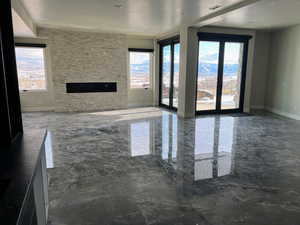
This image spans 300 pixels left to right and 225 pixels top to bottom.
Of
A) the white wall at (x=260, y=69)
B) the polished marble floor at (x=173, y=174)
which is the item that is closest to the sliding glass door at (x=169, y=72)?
the polished marble floor at (x=173, y=174)

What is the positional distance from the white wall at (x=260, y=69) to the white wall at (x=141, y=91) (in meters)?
3.97

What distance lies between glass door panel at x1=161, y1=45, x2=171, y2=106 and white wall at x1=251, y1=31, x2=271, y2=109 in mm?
3165

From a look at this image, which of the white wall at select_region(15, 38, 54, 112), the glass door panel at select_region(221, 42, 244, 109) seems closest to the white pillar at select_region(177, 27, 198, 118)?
the glass door panel at select_region(221, 42, 244, 109)

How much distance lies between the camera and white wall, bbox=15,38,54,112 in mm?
8117

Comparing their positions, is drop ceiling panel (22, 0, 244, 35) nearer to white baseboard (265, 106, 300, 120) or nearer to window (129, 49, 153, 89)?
window (129, 49, 153, 89)

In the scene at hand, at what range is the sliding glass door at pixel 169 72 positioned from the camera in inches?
324

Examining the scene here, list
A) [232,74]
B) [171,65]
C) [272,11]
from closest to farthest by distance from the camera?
[272,11] → [232,74] → [171,65]

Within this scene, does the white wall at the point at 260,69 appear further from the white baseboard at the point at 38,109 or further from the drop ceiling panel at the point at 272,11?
the white baseboard at the point at 38,109

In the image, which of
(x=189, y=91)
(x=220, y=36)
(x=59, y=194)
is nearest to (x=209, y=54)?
(x=220, y=36)

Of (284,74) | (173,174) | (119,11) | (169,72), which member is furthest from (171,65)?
(173,174)

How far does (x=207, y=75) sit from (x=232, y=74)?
100cm

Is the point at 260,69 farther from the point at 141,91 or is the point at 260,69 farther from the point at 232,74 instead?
the point at 141,91

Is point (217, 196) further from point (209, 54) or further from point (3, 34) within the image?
point (209, 54)

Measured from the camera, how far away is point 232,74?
7.84 metres
